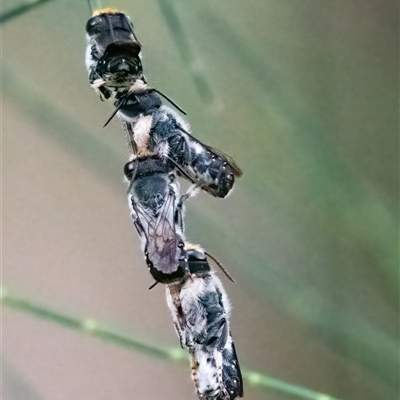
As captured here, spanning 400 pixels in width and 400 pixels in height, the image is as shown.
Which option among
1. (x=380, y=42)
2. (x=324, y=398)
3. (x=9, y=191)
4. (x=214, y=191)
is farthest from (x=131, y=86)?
(x=380, y=42)

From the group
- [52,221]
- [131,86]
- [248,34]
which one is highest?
[248,34]

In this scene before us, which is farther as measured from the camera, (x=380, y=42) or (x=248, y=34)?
(x=380, y=42)

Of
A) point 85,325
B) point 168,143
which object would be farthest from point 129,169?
point 85,325

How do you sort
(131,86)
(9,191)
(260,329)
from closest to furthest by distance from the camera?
(131,86), (9,191), (260,329)

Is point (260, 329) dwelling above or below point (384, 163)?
below

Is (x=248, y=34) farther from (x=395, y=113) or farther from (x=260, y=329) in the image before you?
(x=260, y=329)
